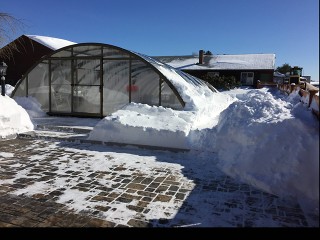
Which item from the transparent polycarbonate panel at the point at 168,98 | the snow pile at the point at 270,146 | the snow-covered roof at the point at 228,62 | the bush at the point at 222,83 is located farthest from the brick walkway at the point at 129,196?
the snow-covered roof at the point at 228,62

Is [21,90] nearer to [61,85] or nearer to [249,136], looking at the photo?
[61,85]

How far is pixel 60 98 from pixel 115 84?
266 centimetres

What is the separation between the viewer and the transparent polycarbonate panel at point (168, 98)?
10328 millimetres

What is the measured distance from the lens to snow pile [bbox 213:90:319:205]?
3.15 m

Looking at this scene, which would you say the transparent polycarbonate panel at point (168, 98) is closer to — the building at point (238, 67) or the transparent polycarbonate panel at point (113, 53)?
the transparent polycarbonate panel at point (113, 53)

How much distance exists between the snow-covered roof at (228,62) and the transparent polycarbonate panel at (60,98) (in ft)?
69.4

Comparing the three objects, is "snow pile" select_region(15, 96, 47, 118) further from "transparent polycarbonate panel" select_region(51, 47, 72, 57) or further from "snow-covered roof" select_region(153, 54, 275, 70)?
"snow-covered roof" select_region(153, 54, 275, 70)

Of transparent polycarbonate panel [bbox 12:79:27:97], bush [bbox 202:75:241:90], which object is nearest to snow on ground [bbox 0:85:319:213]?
transparent polycarbonate panel [bbox 12:79:27:97]

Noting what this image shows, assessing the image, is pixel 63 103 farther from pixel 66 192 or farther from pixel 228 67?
pixel 228 67

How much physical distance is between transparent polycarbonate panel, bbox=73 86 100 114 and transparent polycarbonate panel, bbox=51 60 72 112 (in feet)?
1.09

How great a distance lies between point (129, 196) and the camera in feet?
14.0

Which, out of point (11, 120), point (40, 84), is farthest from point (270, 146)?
point (40, 84)
